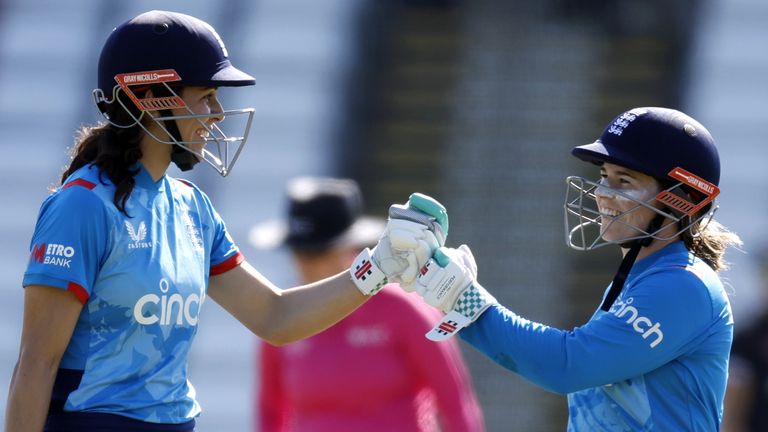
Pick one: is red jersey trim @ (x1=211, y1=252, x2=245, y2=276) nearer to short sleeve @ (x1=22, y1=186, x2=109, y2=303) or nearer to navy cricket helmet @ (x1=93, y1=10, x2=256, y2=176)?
navy cricket helmet @ (x1=93, y1=10, x2=256, y2=176)

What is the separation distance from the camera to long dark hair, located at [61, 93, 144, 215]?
258cm

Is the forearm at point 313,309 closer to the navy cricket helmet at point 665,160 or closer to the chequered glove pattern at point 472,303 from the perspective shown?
the chequered glove pattern at point 472,303

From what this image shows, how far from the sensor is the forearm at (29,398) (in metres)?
2.41

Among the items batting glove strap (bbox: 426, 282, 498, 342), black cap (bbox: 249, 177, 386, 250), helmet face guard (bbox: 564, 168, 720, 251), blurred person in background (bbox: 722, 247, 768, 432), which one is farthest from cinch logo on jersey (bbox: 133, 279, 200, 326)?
blurred person in background (bbox: 722, 247, 768, 432)

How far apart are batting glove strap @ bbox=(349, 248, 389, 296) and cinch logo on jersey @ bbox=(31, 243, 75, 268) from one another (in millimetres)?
790

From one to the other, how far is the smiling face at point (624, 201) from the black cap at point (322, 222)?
144 cm

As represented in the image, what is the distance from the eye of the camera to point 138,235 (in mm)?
2541

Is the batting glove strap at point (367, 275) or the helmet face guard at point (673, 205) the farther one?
the batting glove strap at point (367, 275)

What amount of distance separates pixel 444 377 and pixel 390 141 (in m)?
3.81

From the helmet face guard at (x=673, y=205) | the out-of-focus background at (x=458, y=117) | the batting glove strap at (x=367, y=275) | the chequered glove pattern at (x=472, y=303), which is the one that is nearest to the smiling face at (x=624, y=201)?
the helmet face guard at (x=673, y=205)

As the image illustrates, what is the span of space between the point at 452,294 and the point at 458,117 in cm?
464

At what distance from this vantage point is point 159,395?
2.58m

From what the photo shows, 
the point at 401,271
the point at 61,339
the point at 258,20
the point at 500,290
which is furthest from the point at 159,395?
the point at 258,20

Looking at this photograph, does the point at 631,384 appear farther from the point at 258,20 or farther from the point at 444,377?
the point at 258,20
